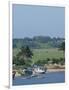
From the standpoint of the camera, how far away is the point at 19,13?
9.70 feet

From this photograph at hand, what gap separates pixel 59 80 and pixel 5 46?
2.85 ft

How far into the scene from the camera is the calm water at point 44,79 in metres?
2.94

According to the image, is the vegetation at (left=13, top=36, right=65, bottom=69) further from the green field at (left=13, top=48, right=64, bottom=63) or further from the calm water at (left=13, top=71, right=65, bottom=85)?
the calm water at (left=13, top=71, right=65, bottom=85)

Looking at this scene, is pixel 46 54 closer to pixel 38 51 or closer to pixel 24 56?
pixel 38 51

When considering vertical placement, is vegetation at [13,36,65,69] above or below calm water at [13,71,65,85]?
above

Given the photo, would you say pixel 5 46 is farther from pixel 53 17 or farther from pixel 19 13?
pixel 53 17

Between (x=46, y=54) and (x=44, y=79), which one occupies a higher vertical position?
(x=46, y=54)

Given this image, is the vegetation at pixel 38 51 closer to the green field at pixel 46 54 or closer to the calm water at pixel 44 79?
the green field at pixel 46 54

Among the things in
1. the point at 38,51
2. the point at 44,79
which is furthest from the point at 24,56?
the point at 44,79

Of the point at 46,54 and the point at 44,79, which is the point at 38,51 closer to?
the point at 46,54

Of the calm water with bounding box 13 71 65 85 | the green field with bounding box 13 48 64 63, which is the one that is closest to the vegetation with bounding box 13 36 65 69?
the green field with bounding box 13 48 64 63

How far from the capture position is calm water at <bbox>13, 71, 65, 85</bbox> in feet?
9.64

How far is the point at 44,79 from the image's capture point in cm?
300

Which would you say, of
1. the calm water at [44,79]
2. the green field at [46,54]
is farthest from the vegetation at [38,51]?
the calm water at [44,79]
